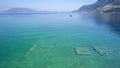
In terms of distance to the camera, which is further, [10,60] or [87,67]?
[10,60]

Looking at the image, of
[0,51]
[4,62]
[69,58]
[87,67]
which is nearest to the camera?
[87,67]

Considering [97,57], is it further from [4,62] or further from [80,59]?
[4,62]

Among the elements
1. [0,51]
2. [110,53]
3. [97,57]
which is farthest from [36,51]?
[110,53]

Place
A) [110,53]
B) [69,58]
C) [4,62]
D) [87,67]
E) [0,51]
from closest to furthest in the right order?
1. [87,67]
2. [4,62]
3. [69,58]
4. [110,53]
5. [0,51]

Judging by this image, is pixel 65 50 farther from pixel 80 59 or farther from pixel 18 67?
pixel 18 67

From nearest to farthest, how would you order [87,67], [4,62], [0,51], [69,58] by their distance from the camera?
[87,67], [4,62], [69,58], [0,51]

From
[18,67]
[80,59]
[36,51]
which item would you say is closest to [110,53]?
[80,59]

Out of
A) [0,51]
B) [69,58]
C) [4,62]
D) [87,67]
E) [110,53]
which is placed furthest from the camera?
[0,51]

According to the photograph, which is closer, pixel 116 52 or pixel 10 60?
pixel 10 60

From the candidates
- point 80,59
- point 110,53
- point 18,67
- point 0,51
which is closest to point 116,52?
point 110,53
